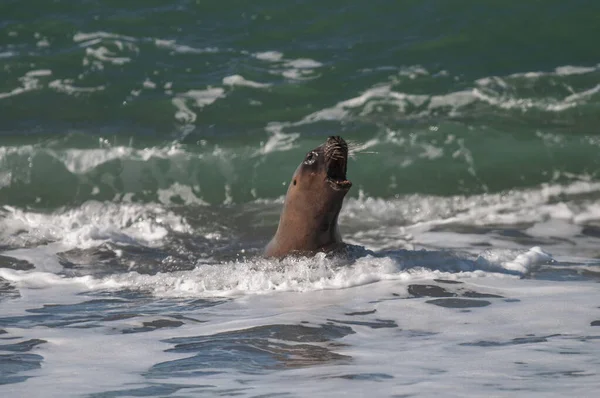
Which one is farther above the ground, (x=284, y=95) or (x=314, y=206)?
(x=284, y=95)

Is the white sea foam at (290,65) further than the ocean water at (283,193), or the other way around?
the white sea foam at (290,65)

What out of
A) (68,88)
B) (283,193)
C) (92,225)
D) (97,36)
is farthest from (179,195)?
(97,36)

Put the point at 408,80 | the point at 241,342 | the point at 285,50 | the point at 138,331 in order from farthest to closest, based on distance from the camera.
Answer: the point at 285,50, the point at 408,80, the point at 138,331, the point at 241,342

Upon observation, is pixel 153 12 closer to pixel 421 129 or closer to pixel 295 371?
pixel 421 129

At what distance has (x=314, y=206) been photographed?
23.3ft

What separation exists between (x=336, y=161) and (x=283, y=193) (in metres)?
3.65

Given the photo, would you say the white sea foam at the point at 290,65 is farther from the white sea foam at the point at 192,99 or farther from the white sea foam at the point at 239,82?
the white sea foam at the point at 192,99

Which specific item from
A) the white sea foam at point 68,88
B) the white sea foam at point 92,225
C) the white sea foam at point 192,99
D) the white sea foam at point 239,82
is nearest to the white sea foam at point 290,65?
the white sea foam at point 239,82

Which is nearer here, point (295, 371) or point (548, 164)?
point (295, 371)

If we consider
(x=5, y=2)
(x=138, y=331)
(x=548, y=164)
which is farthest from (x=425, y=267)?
(x=5, y=2)

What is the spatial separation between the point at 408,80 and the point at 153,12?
13.0 ft

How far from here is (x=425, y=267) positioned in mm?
6801

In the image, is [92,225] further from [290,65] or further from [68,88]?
[290,65]

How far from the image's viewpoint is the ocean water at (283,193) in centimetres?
435
